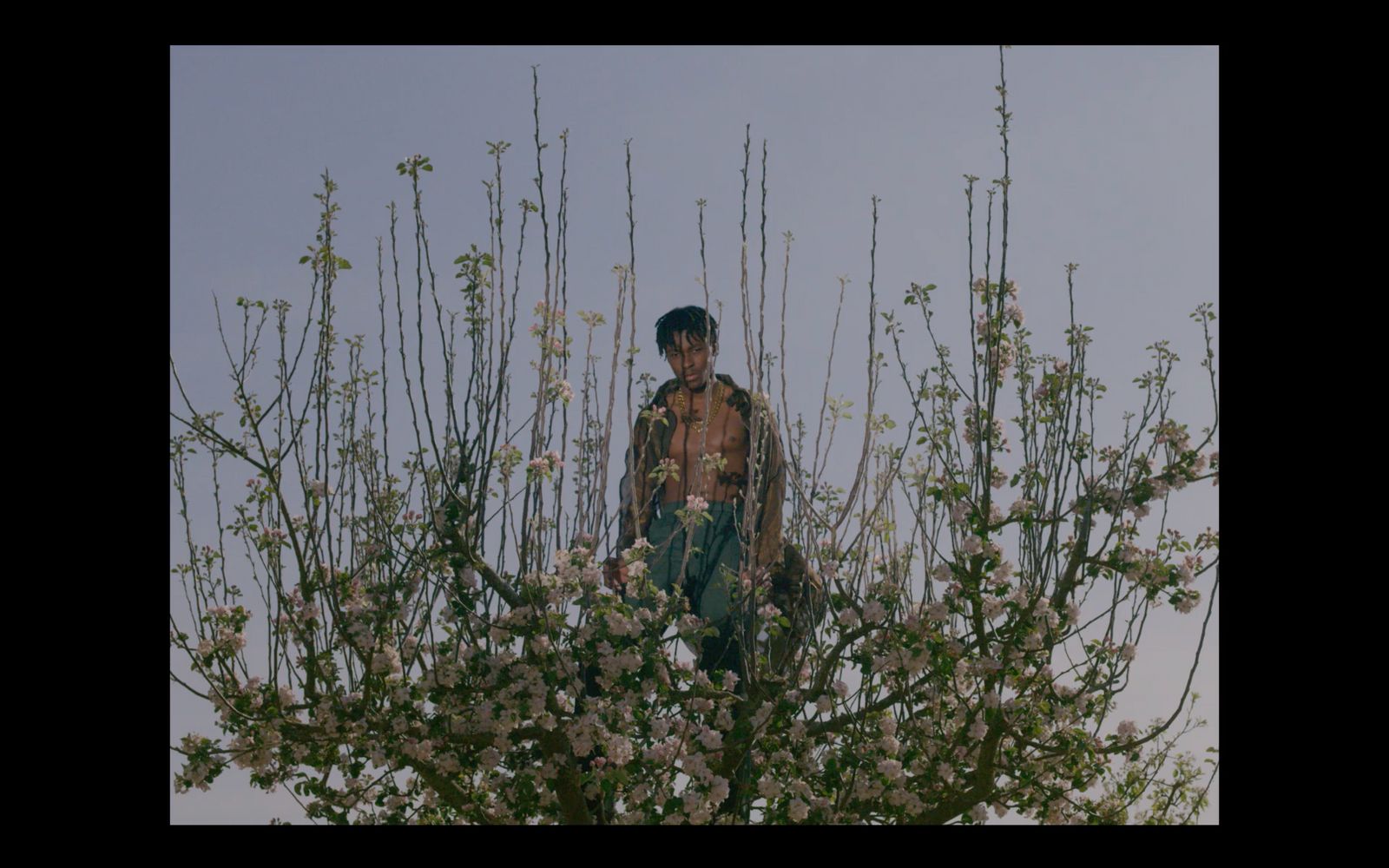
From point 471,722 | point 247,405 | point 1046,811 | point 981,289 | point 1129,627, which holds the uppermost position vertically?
point 981,289

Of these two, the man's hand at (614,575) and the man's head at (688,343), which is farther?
the man's head at (688,343)

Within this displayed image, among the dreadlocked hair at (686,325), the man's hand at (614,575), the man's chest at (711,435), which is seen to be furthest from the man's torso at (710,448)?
the man's hand at (614,575)

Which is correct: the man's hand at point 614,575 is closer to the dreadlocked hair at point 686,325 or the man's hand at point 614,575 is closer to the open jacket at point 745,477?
the open jacket at point 745,477

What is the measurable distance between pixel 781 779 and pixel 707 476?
1395 mm

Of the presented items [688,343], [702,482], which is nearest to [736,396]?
[688,343]

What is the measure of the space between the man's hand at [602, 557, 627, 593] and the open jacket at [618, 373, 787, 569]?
0.10 meters

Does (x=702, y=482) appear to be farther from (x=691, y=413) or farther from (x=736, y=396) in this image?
(x=736, y=396)

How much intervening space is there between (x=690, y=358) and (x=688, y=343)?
0.07 metres

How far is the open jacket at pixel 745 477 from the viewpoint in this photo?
5.56 meters

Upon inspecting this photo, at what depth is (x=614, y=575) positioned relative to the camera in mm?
5355

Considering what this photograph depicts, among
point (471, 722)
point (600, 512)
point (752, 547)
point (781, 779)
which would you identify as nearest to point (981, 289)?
point (752, 547)

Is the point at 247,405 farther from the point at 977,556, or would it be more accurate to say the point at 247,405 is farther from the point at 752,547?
the point at 977,556

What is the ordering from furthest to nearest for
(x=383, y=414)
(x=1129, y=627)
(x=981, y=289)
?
(x=383, y=414) → (x=1129, y=627) → (x=981, y=289)

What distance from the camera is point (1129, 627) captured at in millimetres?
5441
